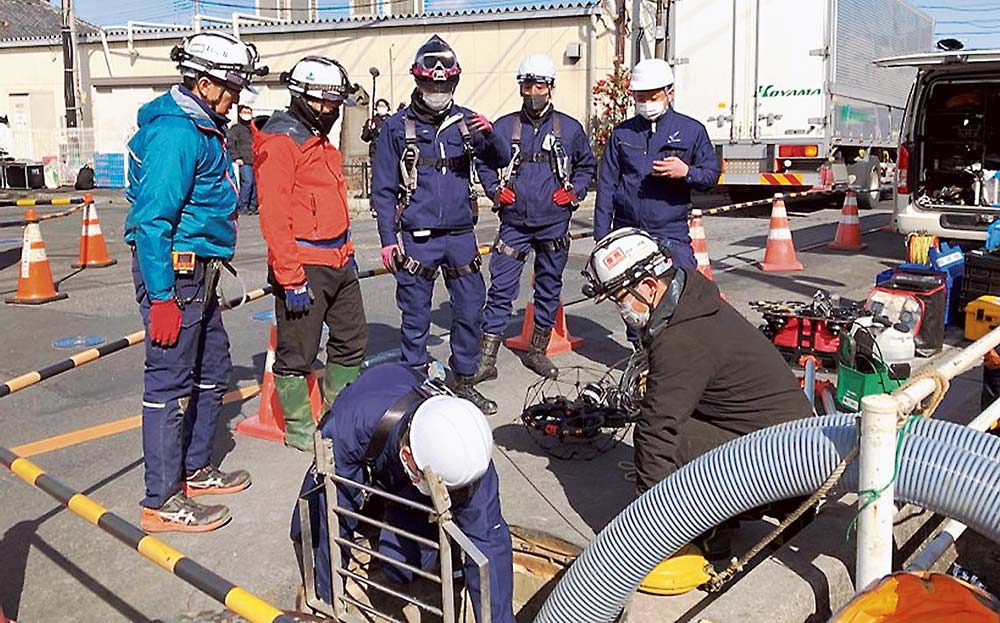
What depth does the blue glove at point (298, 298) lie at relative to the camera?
193 inches

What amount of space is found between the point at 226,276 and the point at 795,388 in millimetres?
8774

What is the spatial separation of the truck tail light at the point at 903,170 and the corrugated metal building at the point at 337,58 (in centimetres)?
1444

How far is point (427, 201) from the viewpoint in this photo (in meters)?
5.80

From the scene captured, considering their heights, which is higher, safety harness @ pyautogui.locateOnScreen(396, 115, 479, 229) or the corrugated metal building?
the corrugated metal building

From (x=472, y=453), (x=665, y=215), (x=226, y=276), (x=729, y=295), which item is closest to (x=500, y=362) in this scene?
(x=665, y=215)

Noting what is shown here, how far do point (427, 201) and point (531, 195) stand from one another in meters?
1.14

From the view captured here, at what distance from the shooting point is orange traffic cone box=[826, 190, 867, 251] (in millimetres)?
13014

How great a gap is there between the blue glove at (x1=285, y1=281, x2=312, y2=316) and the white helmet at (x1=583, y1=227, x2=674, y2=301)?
1707 millimetres

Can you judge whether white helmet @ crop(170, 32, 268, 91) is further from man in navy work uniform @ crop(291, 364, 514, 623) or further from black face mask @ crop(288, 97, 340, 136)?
man in navy work uniform @ crop(291, 364, 514, 623)

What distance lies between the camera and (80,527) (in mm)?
4395

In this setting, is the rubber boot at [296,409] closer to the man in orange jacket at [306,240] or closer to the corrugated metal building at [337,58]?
the man in orange jacket at [306,240]

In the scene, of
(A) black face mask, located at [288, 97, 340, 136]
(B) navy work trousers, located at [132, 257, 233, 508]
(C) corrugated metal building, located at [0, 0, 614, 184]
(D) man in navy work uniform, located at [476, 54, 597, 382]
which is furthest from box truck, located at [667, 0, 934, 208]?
(B) navy work trousers, located at [132, 257, 233, 508]

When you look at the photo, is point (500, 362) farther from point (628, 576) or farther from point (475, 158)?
point (628, 576)

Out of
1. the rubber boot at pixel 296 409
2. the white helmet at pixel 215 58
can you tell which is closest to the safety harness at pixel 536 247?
the rubber boot at pixel 296 409
